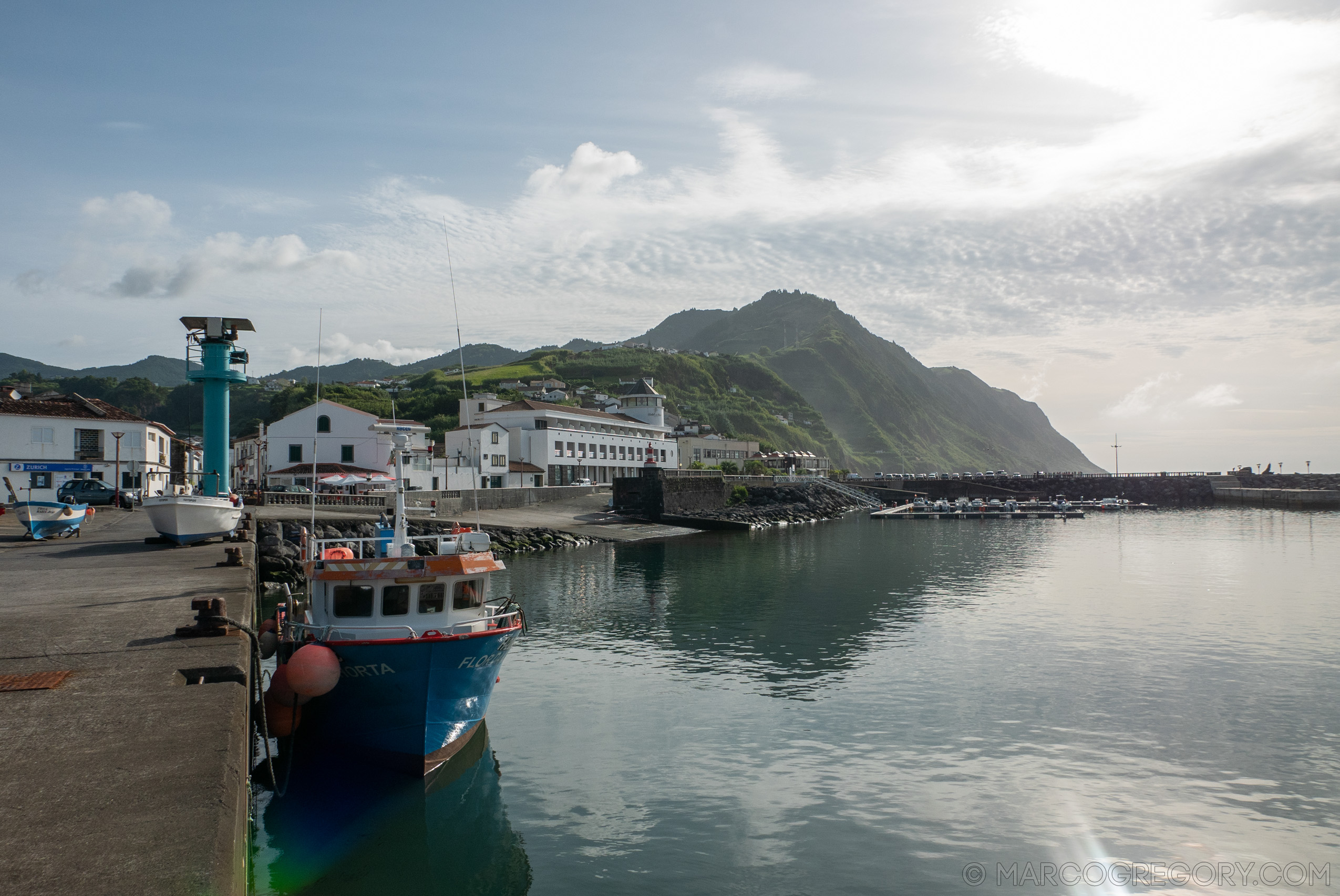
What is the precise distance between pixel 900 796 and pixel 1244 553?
53014 millimetres

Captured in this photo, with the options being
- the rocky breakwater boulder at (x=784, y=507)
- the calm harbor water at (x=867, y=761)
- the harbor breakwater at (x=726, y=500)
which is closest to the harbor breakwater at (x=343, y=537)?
the calm harbor water at (x=867, y=761)

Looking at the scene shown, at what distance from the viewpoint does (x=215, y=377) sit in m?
32.3

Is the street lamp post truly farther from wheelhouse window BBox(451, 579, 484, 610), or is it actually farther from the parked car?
→ wheelhouse window BBox(451, 579, 484, 610)

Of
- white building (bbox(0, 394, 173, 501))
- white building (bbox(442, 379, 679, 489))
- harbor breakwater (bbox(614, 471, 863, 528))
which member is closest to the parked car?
white building (bbox(0, 394, 173, 501))

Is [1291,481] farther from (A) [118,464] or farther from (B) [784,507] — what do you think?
(A) [118,464]

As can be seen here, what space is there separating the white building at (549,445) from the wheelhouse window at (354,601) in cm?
5117

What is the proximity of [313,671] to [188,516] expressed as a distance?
17.6 m

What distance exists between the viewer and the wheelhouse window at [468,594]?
1634 centimetres

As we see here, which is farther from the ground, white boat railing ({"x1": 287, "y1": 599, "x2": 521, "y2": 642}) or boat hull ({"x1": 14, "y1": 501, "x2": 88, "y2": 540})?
boat hull ({"x1": 14, "y1": 501, "x2": 88, "y2": 540})

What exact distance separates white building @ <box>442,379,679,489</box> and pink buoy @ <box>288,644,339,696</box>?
171 feet

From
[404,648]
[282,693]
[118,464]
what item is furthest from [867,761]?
[118,464]

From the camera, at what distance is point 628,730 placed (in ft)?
61.8

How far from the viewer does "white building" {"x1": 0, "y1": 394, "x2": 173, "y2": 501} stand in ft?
172

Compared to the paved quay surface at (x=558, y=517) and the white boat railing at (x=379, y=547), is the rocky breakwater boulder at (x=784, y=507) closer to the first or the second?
the paved quay surface at (x=558, y=517)
